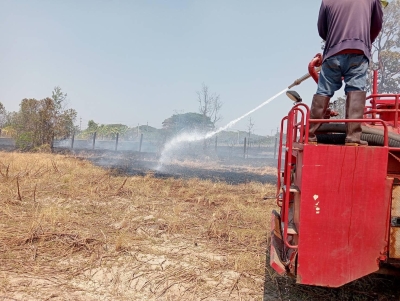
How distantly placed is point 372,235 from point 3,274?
405cm

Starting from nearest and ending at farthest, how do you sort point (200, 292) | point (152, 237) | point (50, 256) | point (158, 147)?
point (200, 292), point (50, 256), point (152, 237), point (158, 147)

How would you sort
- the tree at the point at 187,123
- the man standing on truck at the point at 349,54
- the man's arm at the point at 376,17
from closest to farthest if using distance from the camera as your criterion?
the man standing on truck at the point at 349,54
the man's arm at the point at 376,17
the tree at the point at 187,123

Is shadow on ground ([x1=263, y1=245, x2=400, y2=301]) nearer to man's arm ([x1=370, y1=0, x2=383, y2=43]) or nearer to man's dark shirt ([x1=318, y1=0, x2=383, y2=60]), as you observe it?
man's dark shirt ([x1=318, y1=0, x2=383, y2=60])

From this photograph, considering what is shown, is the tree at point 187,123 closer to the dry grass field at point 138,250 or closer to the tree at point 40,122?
the tree at point 40,122

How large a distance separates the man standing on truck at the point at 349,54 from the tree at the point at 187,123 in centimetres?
2633

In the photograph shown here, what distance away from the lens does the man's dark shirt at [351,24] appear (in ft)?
8.90

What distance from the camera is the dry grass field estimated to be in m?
3.47

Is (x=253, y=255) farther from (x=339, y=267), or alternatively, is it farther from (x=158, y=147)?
(x=158, y=147)

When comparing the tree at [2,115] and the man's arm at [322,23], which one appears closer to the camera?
the man's arm at [322,23]

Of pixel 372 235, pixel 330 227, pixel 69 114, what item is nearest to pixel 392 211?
pixel 372 235

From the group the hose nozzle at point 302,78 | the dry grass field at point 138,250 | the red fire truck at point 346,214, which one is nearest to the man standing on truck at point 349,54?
the red fire truck at point 346,214

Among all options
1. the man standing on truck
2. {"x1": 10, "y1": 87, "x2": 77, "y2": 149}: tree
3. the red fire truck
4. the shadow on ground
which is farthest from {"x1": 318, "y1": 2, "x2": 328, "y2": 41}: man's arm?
{"x1": 10, "y1": 87, "x2": 77, "y2": 149}: tree

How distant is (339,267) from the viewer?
234cm

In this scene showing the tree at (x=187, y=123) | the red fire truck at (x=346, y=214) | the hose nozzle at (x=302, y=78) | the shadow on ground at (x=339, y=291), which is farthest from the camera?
the tree at (x=187, y=123)
